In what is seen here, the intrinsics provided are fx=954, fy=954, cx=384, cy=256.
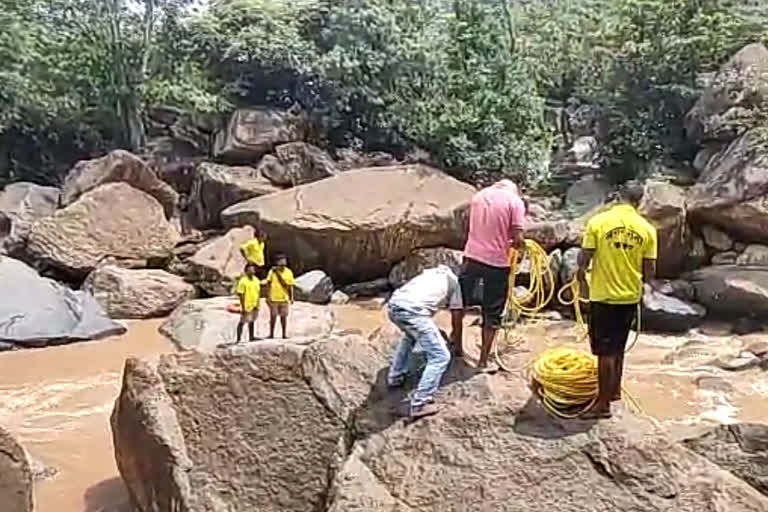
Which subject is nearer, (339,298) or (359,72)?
A: (339,298)

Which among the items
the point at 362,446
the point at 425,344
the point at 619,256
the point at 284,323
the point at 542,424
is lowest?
the point at 284,323

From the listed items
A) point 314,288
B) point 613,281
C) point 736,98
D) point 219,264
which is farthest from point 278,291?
point 736,98

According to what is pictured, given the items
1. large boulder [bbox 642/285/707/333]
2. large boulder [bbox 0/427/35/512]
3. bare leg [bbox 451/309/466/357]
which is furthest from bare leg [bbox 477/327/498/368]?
large boulder [bbox 642/285/707/333]

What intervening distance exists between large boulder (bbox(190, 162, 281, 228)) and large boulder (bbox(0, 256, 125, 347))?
15.3ft

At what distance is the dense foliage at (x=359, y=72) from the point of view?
16.9 metres

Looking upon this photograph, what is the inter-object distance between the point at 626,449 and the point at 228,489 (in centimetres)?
223

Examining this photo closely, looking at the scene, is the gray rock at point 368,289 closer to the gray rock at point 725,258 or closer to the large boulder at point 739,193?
the large boulder at point 739,193

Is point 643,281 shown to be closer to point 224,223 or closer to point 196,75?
point 224,223

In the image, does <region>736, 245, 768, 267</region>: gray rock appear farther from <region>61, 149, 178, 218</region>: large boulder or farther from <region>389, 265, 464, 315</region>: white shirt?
<region>61, 149, 178, 218</region>: large boulder

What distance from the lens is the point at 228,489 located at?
5.42m

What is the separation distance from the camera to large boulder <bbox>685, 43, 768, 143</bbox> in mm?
14898

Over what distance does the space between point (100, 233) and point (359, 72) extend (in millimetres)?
5974

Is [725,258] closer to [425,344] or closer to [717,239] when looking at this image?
[717,239]

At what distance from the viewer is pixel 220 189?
1722 centimetres
